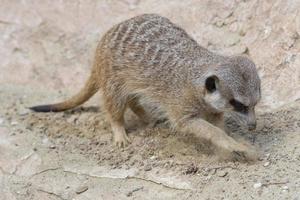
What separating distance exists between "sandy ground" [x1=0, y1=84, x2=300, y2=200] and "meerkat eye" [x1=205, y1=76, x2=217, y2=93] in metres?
0.41

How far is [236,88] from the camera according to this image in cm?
344

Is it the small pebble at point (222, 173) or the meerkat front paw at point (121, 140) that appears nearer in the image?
the small pebble at point (222, 173)

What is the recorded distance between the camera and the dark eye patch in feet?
11.4

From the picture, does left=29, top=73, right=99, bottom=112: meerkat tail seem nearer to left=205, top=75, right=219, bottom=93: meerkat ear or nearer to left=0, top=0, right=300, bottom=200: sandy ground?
left=0, top=0, right=300, bottom=200: sandy ground

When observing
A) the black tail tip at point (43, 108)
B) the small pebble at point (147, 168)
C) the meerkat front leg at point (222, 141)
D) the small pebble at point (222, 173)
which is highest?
the meerkat front leg at point (222, 141)

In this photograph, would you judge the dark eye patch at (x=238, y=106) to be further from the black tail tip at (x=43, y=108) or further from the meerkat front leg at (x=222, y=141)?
the black tail tip at (x=43, y=108)

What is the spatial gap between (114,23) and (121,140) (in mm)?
1242

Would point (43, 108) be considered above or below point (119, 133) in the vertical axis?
below

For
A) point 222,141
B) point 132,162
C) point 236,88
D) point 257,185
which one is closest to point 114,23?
point 132,162

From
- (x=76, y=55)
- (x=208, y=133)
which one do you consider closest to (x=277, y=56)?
(x=208, y=133)

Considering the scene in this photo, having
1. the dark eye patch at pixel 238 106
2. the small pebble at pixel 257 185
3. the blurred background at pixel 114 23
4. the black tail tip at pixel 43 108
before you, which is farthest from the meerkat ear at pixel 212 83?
the black tail tip at pixel 43 108

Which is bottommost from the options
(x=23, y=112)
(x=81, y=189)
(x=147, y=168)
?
(x=23, y=112)

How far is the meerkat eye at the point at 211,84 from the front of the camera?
11.7ft

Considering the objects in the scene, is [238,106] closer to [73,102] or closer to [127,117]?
[127,117]
